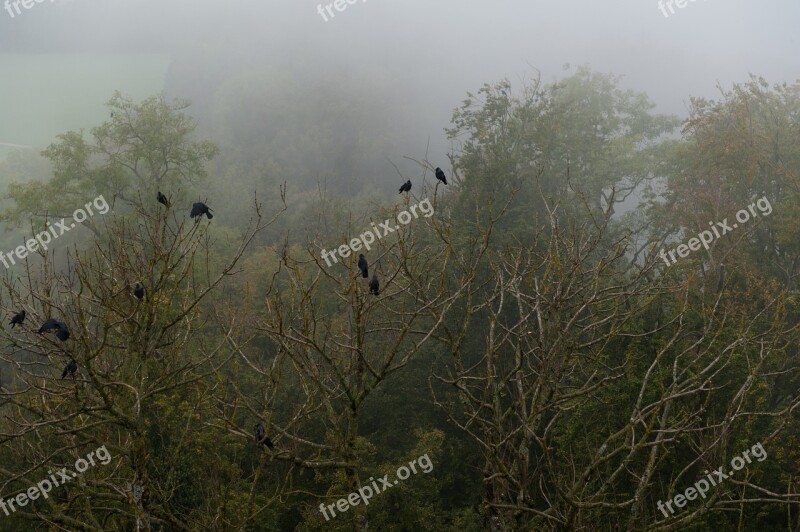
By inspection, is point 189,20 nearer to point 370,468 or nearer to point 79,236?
point 79,236

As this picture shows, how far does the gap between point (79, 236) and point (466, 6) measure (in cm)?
9363

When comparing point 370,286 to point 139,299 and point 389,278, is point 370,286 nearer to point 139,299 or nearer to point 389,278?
point 139,299

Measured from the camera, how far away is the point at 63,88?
90812 mm

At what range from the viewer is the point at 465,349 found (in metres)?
27.1

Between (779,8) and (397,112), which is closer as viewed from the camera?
(397,112)

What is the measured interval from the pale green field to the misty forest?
0.55 metres

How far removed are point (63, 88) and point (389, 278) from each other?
9598 centimetres

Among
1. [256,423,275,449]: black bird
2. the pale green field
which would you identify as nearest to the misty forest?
[256,423,275,449]: black bird

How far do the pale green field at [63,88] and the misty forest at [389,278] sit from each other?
1.82 ft

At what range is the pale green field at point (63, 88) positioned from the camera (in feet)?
272

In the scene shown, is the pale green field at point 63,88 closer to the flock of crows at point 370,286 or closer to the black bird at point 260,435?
the flock of crows at point 370,286

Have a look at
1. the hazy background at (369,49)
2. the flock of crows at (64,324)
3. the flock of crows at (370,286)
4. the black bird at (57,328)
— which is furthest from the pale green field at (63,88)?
the flock of crows at (370,286)

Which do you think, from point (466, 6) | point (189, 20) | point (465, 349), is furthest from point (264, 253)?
point (466, 6)

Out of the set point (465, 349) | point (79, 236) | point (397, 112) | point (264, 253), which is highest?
point (397, 112)
